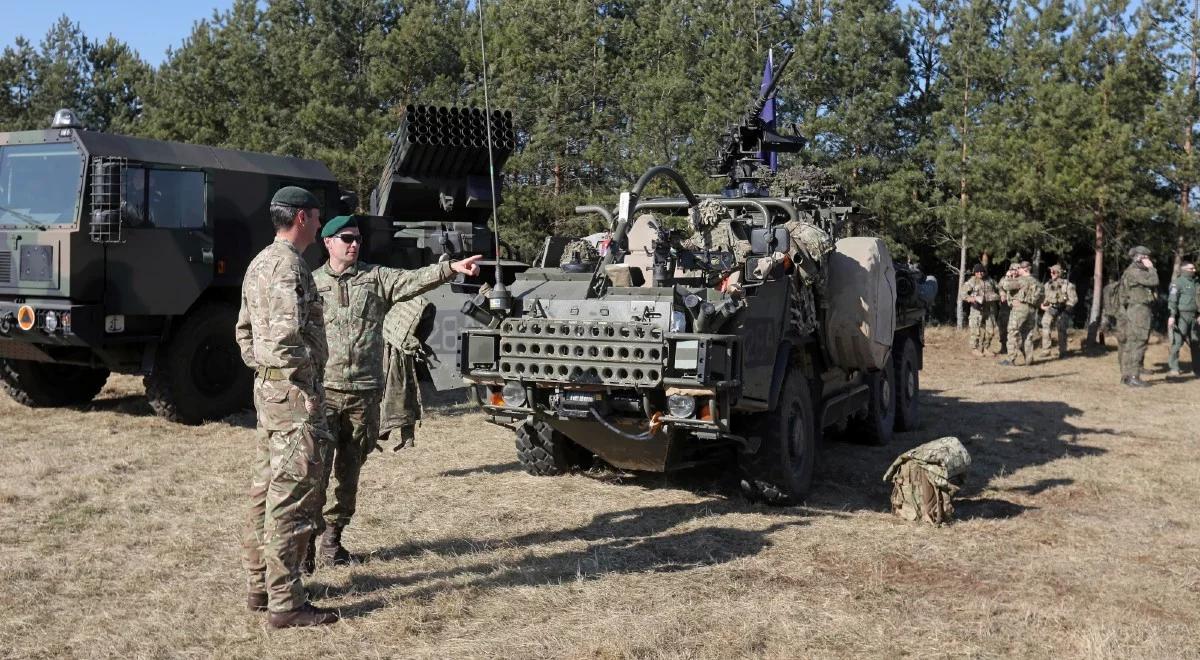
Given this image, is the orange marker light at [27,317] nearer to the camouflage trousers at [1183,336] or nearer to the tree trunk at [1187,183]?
the camouflage trousers at [1183,336]

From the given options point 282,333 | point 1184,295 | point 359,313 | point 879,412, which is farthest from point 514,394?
point 1184,295

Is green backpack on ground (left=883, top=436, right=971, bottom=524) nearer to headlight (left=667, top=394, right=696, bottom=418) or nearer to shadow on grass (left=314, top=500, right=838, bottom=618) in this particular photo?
shadow on grass (left=314, top=500, right=838, bottom=618)

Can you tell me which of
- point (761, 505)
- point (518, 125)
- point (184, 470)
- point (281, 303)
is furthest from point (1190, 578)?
point (518, 125)

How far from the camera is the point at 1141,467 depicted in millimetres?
8070

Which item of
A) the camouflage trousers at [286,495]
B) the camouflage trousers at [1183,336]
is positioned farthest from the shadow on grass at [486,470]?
the camouflage trousers at [1183,336]

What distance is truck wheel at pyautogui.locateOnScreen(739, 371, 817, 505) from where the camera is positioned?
638 centimetres

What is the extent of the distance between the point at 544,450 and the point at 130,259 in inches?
154

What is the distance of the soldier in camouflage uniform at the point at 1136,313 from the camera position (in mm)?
13344

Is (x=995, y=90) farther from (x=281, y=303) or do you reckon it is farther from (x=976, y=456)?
(x=281, y=303)

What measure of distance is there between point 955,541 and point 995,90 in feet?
61.2

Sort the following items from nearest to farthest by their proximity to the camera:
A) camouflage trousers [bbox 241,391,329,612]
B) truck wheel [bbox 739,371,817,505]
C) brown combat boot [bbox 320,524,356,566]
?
camouflage trousers [bbox 241,391,329,612], brown combat boot [bbox 320,524,356,566], truck wheel [bbox 739,371,817,505]

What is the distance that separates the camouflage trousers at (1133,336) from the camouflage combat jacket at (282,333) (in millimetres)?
12137

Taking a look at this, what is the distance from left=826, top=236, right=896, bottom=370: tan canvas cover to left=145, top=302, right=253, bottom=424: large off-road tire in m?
5.29

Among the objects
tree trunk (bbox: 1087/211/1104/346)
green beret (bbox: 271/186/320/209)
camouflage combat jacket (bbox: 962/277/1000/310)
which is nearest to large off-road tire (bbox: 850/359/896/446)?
green beret (bbox: 271/186/320/209)
